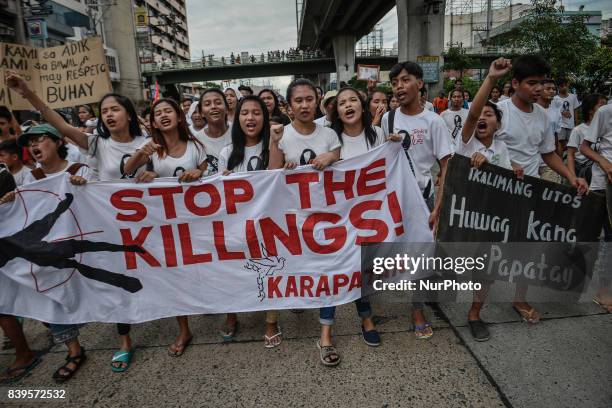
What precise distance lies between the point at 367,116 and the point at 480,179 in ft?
3.11

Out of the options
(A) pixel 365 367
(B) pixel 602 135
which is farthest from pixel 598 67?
(A) pixel 365 367

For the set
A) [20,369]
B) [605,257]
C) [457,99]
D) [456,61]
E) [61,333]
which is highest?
[456,61]

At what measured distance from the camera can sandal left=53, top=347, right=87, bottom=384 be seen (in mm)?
2590

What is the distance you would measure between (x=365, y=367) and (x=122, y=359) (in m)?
1.70

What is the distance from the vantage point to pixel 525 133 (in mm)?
3012

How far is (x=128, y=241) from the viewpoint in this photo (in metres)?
2.80

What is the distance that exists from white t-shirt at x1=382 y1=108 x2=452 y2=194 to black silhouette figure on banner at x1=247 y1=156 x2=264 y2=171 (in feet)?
3.55

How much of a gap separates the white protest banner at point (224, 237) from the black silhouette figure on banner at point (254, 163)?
234 millimetres

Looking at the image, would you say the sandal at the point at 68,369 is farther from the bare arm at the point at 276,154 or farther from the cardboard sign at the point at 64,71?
A: the cardboard sign at the point at 64,71

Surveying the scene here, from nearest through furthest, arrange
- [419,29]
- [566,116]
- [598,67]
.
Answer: [566,116], [598,67], [419,29]

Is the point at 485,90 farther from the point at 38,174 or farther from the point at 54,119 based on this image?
the point at 38,174

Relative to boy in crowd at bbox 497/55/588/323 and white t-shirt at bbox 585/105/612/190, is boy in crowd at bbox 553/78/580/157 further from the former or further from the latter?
boy in crowd at bbox 497/55/588/323

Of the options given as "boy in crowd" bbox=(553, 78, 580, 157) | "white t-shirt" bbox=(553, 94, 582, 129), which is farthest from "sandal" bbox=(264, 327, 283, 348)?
"white t-shirt" bbox=(553, 94, 582, 129)

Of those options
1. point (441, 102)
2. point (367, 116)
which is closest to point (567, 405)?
point (367, 116)
